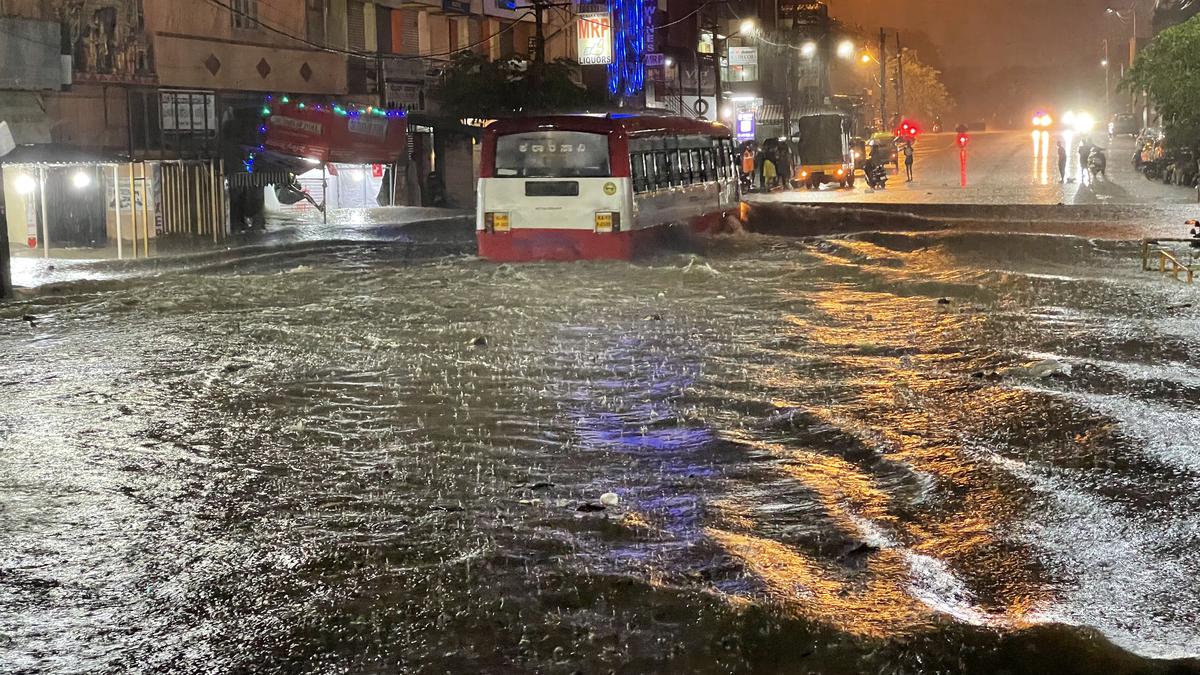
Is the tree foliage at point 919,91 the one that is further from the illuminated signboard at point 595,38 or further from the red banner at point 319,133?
the red banner at point 319,133

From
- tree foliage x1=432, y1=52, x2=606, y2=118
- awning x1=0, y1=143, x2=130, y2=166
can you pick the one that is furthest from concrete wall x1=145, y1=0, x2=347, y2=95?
awning x1=0, y1=143, x2=130, y2=166

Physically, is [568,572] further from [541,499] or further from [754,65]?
[754,65]

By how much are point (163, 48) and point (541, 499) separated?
25459 mm

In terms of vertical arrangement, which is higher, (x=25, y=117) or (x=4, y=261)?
(x=25, y=117)

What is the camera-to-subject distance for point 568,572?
6078 millimetres

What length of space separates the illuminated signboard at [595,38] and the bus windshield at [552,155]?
2477cm

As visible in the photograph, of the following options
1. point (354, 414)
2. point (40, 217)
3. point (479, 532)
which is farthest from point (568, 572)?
point (40, 217)

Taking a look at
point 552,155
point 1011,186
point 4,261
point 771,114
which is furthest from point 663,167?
A: point 771,114

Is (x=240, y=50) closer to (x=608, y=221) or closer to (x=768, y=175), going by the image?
(x=608, y=221)

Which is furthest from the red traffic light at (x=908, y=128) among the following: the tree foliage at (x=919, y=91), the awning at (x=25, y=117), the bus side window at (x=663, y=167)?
the tree foliage at (x=919, y=91)

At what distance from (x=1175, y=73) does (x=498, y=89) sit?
1955cm

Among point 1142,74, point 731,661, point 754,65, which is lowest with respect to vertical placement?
point 731,661

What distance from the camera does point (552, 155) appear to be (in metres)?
20.1

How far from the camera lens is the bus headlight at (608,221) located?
1983 centimetres
